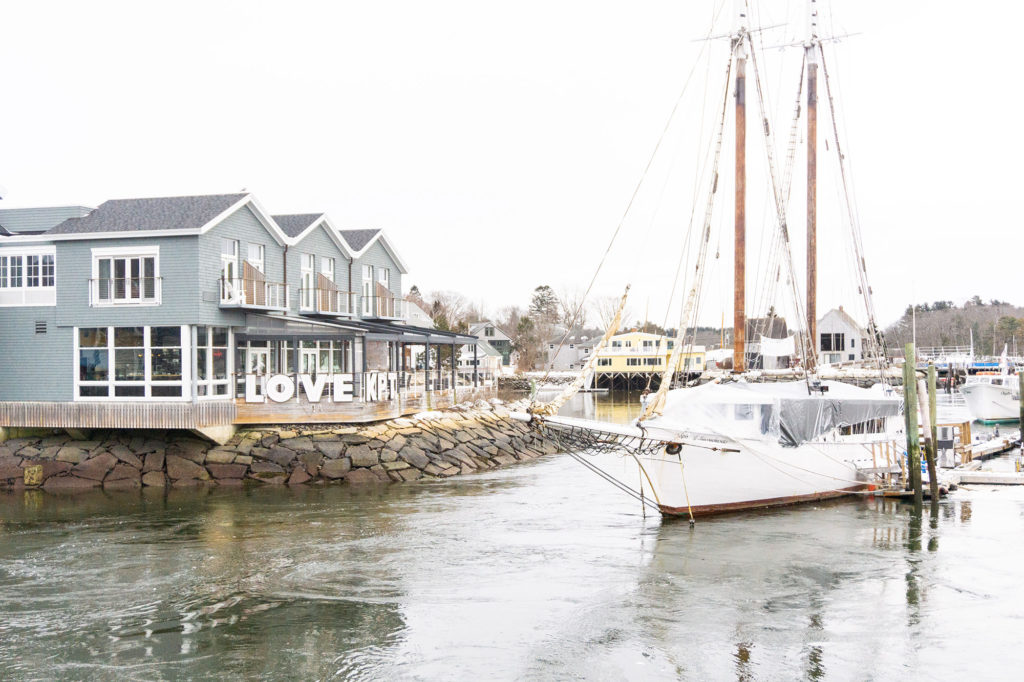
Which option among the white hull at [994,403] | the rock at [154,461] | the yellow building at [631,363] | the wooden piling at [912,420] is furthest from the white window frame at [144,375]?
the yellow building at [631,363]

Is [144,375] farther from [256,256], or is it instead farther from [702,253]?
[702,253]

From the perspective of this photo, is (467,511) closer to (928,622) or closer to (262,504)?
(262,504)

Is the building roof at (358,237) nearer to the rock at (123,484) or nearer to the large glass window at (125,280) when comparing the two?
the large glass window at (125,280)

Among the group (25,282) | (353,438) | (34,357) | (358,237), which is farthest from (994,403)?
(25,282)

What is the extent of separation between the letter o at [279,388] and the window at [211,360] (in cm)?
187

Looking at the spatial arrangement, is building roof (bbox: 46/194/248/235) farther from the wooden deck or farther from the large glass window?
the wooden deck

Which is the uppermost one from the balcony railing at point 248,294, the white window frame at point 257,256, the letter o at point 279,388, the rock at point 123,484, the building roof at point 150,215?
the building roof at point 150,215

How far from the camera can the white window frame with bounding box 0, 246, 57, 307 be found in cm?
3083

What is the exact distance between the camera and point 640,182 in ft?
77.5

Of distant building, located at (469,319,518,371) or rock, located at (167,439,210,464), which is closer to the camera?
rock, located at (167,439,210,464)

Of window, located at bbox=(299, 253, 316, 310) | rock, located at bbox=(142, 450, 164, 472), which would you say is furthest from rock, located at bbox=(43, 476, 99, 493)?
window, located at bbox=(299, 253, 316, 310)

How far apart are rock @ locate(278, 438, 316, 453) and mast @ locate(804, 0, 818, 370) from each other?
1851cm

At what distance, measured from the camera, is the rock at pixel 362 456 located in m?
29.4

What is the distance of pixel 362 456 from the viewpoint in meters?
29.6
